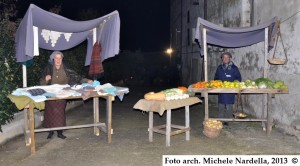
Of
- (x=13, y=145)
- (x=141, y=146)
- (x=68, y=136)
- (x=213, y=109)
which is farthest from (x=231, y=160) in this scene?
(x=213, y=109)

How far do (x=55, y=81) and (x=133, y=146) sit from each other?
269cm

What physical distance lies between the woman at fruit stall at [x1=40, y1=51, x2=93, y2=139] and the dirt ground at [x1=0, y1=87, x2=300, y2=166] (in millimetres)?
430

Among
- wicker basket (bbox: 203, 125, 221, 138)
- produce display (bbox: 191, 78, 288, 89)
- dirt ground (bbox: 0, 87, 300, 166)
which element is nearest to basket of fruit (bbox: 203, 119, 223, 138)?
wicker basket (bbox: 203, 125, 221, 138)

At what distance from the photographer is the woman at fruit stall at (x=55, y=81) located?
308 inches

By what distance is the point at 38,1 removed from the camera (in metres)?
29.8

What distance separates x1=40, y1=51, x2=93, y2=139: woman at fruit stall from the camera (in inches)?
308

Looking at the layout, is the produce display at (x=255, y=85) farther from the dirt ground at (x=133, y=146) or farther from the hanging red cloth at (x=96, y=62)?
the hanging red cloth at (x=96, y=62)

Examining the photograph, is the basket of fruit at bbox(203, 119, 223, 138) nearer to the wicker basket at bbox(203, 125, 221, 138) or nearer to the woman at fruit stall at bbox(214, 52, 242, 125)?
the wicker basket at bbox(203, 125, 221, 138)

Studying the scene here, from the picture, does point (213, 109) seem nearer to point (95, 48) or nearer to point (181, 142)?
point (181, 142)

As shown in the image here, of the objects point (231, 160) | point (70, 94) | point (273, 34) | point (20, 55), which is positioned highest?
point (273, 34)

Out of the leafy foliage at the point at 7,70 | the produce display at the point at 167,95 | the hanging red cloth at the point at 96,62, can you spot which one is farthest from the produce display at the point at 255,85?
the leafy foliage at the point at 7,70

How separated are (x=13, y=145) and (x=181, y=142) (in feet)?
13.1

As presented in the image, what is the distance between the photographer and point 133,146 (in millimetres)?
7266

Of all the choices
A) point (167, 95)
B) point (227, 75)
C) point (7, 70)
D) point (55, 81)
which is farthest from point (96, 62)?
point (227, 75)
